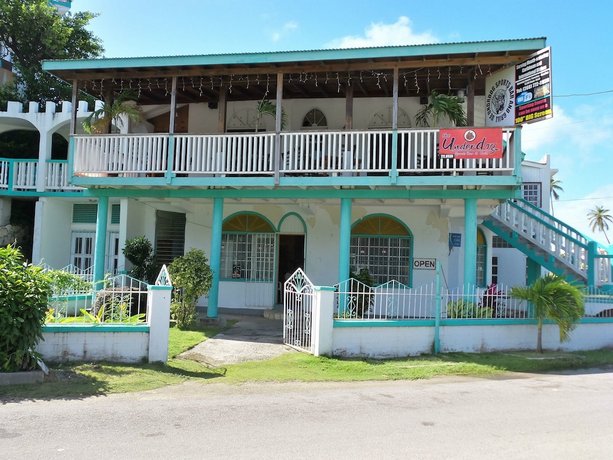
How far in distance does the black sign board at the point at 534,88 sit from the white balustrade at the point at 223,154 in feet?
17.3

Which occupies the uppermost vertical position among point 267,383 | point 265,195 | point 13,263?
point 265,195

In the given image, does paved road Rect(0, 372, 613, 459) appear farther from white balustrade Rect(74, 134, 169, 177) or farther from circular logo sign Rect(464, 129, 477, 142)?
white balustrade Rect(74, 134, 169, 177)

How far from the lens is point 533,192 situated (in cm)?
2231

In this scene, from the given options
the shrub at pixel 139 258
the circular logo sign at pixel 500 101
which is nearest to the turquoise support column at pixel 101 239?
the shrub at pixel 139 258

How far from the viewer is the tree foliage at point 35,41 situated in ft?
69.7

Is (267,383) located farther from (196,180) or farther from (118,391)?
(196,180)

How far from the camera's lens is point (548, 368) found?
9.50m

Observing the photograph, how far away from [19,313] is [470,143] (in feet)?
28.4

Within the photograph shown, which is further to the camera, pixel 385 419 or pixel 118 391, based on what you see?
pixel 118 391

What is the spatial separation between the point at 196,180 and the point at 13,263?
546 centimetres

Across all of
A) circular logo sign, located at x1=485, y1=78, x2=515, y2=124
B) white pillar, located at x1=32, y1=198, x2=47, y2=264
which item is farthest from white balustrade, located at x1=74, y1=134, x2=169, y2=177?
circular logo sign, located at x1=485, y1=78, x2=515, y2=124

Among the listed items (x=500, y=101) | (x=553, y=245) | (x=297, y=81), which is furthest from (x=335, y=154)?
(x=553, y=245)

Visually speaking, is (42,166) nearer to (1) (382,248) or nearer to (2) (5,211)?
(2) (5,211)

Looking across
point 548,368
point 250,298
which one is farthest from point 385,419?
point 250,298
